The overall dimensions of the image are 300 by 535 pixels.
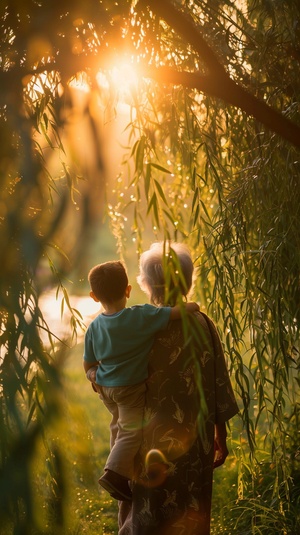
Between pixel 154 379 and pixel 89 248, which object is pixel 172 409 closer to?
pixel 154 379

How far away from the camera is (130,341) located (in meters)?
2.35

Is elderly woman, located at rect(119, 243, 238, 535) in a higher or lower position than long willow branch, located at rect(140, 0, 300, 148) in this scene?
lower

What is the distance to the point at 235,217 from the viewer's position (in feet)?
8.86

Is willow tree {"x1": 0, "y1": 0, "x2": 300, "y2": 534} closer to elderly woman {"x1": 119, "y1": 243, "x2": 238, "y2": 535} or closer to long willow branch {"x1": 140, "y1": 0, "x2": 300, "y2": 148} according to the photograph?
long willow branch {"x1": 140, "y1": 0, "x2": 300, "y2": 148}

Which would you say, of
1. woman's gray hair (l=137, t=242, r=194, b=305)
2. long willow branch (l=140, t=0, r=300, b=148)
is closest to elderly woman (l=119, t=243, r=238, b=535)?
woman's gray hair (l=137, t=242, r=194, b=305)

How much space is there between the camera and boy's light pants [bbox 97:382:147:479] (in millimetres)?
2344

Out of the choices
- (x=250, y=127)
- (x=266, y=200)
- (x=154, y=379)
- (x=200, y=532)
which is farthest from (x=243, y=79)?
(x=200, y=532)

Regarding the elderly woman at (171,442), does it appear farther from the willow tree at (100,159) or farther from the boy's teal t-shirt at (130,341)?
the willow tree at (100,159)

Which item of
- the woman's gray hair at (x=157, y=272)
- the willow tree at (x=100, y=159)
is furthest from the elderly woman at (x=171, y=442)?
the willow tree at (x=100, y=159)

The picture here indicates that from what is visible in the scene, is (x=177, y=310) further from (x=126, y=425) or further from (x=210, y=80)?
(x=210, y=80)

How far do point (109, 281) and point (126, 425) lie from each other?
0.45m

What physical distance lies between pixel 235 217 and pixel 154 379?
68cm

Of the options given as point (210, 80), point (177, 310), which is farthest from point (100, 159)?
point (177, 310)

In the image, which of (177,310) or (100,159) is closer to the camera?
(100,159)
